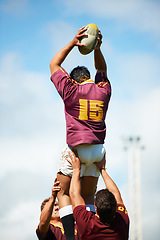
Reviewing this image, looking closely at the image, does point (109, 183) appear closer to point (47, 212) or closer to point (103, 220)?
point (103, 220)

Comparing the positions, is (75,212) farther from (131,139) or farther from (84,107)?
(131,139)

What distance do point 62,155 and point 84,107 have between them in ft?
2.98

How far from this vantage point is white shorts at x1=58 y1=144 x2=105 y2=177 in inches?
293

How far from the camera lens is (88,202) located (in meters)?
7.88

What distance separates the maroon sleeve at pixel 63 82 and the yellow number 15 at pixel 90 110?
27 centimetres

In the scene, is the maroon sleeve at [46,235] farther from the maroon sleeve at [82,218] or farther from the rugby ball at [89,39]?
the rugby ball at [89,39]

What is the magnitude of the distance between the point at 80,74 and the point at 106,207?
94.7 inches

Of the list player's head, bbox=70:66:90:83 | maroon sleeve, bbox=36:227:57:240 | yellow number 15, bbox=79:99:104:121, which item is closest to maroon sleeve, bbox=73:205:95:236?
yellow number 15, bbox=79:99:104:121

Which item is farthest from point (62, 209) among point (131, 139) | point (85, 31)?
point (131, 139)

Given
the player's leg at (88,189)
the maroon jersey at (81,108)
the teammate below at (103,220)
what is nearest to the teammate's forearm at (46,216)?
the player's leg at (88,189)

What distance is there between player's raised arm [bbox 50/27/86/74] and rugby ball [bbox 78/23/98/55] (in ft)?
0.23

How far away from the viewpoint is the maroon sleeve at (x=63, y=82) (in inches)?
294

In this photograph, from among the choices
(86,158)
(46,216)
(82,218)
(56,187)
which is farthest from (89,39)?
(46,216)

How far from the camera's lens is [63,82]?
7.48m
